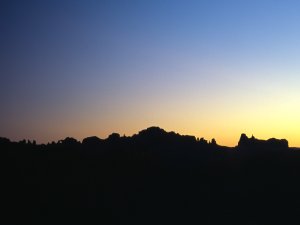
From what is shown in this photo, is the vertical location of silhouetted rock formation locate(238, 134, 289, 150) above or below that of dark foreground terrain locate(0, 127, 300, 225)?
above

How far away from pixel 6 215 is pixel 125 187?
90.0 ft

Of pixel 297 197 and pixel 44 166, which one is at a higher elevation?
pixel 44 166

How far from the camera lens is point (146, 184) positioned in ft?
297

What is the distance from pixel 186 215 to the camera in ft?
267

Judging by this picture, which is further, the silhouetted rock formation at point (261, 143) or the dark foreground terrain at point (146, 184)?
the silhouetted rock formation at point (261, 143)

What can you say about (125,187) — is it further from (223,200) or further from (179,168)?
(223,200)

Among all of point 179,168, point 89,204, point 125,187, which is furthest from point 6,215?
point 179,168

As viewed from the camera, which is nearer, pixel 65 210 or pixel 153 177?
pixel 65 210

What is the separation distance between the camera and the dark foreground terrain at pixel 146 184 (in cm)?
7888

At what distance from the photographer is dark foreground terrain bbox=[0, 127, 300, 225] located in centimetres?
7888

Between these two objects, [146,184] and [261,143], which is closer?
[146,184]

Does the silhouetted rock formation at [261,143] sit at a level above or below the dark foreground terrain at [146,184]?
above

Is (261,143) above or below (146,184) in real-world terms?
above

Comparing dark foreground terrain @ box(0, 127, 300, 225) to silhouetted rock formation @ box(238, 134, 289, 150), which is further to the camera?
silhouetted rock formation @ box(238, 134, 289, 150)
